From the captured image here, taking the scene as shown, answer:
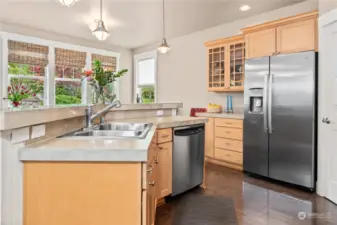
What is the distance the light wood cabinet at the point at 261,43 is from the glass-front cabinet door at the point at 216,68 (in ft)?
2.67

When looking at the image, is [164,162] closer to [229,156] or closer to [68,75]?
[229,156]

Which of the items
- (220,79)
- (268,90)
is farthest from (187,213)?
(220,79)

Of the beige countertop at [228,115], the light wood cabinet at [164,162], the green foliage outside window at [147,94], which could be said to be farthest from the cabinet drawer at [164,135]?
the green foliage outside window at [147,94]

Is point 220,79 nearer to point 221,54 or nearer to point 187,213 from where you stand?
point 221,54

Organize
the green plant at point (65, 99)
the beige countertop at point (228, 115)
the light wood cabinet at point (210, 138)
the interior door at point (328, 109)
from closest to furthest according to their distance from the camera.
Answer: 1. the interior door at point (328, 109)
2. the beige countertop at point (228, 115)
3. the light wood cabinet at point (210, 138)
4. the green plant at point (65, 99)

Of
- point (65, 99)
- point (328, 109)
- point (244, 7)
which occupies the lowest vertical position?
point (328, 109)

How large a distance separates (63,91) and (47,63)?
29.6 inches

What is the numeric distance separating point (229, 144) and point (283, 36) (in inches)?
74.5

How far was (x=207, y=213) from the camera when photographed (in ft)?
8.60

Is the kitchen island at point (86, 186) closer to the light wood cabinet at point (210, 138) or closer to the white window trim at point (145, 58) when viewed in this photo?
the light wood cabinet at point (210, 138)

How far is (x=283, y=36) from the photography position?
11.8 feet

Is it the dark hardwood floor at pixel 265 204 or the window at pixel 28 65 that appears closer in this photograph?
the dark hardwood floor at pixel 265 204

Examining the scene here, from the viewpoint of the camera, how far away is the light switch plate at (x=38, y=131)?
4.74 feet

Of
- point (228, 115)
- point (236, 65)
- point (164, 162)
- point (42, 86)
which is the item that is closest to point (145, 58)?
point (42, 86)
